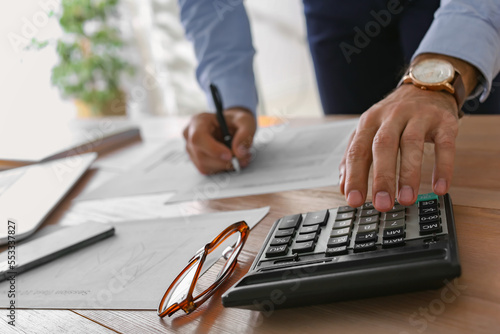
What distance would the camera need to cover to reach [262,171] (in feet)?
2.69

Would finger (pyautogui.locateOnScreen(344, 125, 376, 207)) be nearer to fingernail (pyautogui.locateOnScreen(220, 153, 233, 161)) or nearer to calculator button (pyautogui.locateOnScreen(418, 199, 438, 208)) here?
calculator button (pyautogui.locateOnScreen(418, 199, 438, 208))

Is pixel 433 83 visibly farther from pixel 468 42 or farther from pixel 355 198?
pixel 355 198

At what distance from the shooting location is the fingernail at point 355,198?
0.49 m

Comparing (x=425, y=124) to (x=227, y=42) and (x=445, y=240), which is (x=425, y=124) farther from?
(x=227, y=42)

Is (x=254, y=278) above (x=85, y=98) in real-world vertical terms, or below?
above

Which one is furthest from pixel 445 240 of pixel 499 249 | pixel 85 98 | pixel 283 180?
pixel 85 98

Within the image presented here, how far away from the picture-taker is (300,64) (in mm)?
3916

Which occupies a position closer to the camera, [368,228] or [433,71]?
[368,228]

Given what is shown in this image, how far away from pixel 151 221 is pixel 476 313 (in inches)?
18.1

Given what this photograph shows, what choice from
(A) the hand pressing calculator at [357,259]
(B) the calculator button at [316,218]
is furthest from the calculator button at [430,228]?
(B) the calculator button at [316,218]

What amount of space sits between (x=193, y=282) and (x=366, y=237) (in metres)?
0.15

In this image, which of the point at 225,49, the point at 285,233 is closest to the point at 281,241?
the point at 285,233

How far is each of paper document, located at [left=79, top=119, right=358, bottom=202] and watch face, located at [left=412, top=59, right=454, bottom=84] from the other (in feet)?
0.57

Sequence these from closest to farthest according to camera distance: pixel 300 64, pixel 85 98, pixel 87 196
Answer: pixel 87 196, pixel 85 98, pixel 300 64
